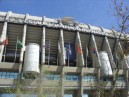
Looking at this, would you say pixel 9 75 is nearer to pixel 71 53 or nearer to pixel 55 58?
pixel 55 58

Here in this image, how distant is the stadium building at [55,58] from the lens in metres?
48.7

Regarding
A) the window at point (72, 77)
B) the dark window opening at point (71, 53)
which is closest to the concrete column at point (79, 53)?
the dark window opening at point (71, 53)

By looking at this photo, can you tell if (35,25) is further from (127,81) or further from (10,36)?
(127,81)

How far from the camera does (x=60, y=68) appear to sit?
174 ft

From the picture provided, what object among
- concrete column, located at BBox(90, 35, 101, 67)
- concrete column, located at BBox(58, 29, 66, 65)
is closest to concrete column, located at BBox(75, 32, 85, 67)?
concrete column, located at BBox(58, 29, 66, 65)

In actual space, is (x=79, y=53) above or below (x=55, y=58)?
above

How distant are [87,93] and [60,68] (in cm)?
1062

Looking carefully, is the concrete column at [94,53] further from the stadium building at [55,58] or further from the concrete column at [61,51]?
the concrete column at [61,51]

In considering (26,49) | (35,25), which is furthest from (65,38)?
(26,49)

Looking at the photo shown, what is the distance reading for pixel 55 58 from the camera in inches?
2485

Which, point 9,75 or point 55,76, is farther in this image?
point 55,76

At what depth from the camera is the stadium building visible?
4872 cm

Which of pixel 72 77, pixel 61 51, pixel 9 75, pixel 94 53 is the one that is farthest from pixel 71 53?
pixel 9 75

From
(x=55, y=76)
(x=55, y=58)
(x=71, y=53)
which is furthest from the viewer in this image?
(x=55, y=58)
